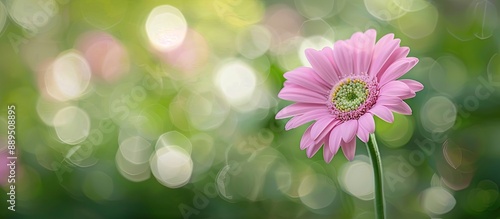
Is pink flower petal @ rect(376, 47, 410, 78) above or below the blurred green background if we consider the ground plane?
below

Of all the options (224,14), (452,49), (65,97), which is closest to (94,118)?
(65,97)

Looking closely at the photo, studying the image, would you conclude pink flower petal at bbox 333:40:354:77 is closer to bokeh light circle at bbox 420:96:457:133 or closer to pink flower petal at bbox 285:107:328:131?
pink flower petal at bbox 285:107:328:131

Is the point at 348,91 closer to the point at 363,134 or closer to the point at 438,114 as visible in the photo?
the point at 363,134

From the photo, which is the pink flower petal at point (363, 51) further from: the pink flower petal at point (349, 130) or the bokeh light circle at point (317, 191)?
the bokeh light circle at point (317, 191)

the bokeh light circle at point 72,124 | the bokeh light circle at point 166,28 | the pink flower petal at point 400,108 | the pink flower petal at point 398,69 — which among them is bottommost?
the pink flower petal at point 400,108

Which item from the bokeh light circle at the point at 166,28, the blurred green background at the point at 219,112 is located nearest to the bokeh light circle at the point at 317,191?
the blurred green background at the point at 219,112

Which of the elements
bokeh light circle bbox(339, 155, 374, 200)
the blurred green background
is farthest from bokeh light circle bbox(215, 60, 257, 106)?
bokeh light circle bbox(339, 155, 374, 200)

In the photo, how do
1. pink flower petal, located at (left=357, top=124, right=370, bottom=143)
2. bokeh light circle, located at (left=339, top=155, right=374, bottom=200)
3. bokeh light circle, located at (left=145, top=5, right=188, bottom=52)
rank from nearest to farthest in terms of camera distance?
pink flower petal, located at (left=357, top=124, right=370, bottom=143)
bokeh light circle, located at (left=339, top=155, right=374, bottom=200)
bokeh light circle, located at (left=145, top=5, right=188, bottom=52)

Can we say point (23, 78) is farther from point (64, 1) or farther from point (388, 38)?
point (388, 38)
